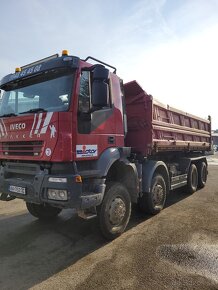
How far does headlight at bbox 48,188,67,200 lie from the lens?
4250mm

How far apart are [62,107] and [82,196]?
1.38 m

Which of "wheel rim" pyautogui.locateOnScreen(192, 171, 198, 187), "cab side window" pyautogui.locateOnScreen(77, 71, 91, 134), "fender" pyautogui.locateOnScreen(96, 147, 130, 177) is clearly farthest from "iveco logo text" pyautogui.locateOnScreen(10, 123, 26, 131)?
"wheel rim" pyautogui.locateOnScreen(192, 171, 198, 187)

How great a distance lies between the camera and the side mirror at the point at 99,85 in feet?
14.3

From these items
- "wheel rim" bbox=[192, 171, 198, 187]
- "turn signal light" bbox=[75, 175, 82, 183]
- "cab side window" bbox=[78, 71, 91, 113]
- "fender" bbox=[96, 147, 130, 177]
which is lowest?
"wheel rim" bbox=[192, 171, 198, 187]

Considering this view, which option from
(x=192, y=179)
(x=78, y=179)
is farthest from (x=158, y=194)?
(x=192, y=179)

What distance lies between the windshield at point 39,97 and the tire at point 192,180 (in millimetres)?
5833

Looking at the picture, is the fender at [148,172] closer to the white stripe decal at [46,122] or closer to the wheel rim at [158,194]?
Answer: the wheel rim at [158,194]

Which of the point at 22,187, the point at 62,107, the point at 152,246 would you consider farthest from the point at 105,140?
the point at 152,246

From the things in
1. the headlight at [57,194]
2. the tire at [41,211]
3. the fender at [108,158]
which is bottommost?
the tire at [41,211]

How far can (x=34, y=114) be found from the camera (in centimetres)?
464

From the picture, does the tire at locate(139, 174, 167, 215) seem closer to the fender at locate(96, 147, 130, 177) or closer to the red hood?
the fender at locate(96, 147, 130, 177)

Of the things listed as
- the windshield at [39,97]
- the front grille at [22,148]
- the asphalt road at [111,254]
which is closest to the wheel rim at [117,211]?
the asphalt road at [111,254]

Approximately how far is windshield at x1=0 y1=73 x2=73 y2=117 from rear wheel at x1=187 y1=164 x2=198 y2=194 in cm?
583

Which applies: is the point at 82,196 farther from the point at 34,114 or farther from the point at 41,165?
the point at 34,114
